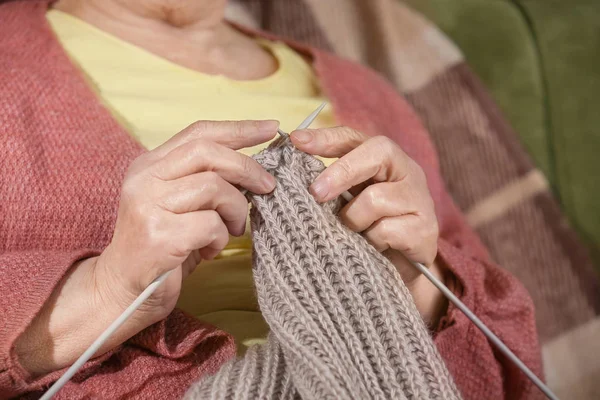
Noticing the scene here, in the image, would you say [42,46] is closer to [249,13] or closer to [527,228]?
[249,13]

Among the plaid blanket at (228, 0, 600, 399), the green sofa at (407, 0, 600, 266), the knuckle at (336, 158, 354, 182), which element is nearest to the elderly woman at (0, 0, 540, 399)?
the knuckle at (336, 158, 354, 182)

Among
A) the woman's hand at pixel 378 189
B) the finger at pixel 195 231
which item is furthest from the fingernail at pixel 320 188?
the finger at pixel 195 231

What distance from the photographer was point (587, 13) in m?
1.31

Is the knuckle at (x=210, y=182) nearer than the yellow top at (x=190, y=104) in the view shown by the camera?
Yes

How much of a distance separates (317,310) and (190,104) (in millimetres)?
367

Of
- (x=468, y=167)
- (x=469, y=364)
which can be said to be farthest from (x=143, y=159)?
(x=468, y=167)

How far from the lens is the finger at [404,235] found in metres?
0.73

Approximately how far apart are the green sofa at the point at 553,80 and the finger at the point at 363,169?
2.23 feet

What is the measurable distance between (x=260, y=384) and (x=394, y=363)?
0.14 metres

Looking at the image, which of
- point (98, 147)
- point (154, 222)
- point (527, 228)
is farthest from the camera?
point (527, 228)

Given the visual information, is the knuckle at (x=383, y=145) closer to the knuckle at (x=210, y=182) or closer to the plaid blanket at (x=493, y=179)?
the knuckle at (x=210, y=182)

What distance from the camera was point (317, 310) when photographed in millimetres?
668

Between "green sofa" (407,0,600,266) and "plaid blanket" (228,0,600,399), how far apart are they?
4 cm

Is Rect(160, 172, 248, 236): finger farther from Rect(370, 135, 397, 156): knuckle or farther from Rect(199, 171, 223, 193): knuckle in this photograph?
Rect(370, 135, 397, 156): knuckle
